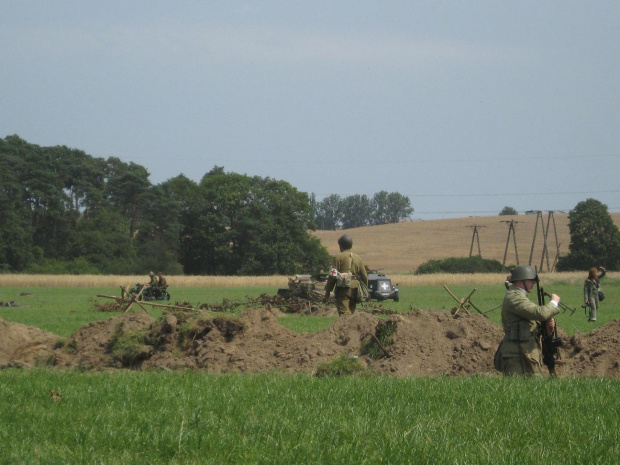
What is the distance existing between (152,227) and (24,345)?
300ft

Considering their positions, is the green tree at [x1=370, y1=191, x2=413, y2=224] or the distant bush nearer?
the distant bush

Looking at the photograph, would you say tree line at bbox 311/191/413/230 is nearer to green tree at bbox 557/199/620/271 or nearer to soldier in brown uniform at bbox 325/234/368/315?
green tree at bbox 557/199/620/271

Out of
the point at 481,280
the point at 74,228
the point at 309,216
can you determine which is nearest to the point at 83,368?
the point at 481,280

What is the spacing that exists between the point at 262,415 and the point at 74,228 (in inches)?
3803

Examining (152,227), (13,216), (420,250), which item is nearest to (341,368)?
(13,216)

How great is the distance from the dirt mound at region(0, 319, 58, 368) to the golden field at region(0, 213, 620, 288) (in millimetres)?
51409

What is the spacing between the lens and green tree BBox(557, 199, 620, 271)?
319 feet

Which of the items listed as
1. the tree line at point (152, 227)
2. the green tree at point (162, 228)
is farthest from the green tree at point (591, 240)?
the green tree at point (162, 228)

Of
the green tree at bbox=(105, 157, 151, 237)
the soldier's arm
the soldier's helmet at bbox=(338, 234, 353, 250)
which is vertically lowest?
the soldier's arm

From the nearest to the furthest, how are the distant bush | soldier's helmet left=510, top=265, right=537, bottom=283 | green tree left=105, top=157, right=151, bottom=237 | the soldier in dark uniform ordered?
soldier's helmet left=510, top=265, right=537, bottom=283 < the soldier in dark uniform < the distant bush < green tree left=105, top=157, right=151, bottom=237

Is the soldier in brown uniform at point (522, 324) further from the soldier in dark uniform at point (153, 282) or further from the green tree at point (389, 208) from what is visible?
the green tree at point (389, 208)

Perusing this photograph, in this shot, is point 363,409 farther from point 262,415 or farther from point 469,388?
point 469,388

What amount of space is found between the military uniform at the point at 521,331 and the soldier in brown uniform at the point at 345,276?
575cm

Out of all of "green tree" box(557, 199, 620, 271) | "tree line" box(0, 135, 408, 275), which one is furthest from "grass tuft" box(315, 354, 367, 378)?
"green tree" box(557, 199, 620, 271)
